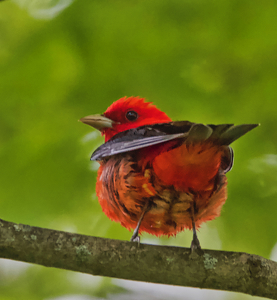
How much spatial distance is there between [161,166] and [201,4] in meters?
1.74

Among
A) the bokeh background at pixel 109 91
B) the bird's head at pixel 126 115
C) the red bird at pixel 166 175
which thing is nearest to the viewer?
the red bird at pixel 166 175

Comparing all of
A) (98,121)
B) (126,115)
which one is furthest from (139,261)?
(126,115)

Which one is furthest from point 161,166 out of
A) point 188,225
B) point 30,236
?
point 30,236

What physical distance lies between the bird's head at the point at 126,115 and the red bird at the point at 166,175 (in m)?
0.57

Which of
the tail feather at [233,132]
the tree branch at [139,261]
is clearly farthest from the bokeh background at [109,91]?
the tree branch at [139,261]

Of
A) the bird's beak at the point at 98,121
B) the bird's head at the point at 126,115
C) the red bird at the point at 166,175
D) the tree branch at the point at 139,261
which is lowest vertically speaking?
the tree branch at the point at 139,261

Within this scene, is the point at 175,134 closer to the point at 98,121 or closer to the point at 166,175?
the point at 166,175

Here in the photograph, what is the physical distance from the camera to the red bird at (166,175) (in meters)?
2.97

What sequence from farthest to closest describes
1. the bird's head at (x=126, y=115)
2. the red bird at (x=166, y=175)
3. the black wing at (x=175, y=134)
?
the bird's head at (x=126, y=115), the red bird at (x=166, y=175), the black wing at (x=175, y=134)

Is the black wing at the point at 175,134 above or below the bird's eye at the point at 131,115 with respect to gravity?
below

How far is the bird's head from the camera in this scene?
13.6ft

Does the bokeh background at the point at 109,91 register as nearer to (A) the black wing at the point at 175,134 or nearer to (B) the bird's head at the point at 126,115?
(B) the bird's head at the point at 126,115

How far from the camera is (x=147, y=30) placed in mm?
3904

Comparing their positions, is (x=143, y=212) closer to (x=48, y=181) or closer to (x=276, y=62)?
(x=48, y=181)
